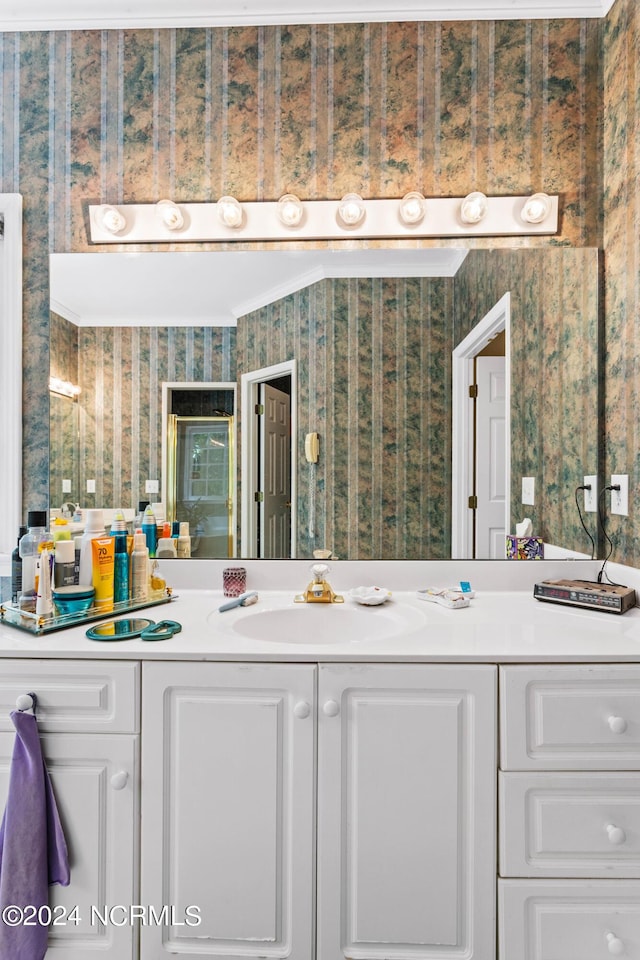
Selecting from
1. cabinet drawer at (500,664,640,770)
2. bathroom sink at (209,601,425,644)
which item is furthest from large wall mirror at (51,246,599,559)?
cabinet drawer at (500,664,640,770)

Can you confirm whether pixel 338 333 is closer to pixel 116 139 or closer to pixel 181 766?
pixel 116 139

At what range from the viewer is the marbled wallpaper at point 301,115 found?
5.50ft

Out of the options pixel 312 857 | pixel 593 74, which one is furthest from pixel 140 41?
pixel 312 857

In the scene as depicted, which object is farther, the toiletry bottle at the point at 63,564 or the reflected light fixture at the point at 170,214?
the reflected light fixture at the point at 170,214

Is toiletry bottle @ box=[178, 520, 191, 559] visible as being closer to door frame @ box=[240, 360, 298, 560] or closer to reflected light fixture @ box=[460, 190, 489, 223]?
door frame @ box=[240, 360, 298, 560]

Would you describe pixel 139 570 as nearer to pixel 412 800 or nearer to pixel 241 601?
pixel 241 601

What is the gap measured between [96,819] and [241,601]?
606 millimetres

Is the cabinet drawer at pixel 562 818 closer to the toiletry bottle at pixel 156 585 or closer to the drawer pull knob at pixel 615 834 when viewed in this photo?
the drawer pull knob at pixel 615 834

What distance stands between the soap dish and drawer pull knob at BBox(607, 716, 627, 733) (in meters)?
0.63

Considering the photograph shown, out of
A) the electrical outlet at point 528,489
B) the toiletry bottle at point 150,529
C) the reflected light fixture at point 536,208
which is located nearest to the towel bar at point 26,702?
the toiletry bottle at point 150,529

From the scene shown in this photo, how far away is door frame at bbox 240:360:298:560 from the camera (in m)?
1.68

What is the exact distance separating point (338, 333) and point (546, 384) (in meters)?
0.71

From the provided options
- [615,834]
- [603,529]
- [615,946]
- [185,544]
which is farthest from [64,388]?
[615,946]

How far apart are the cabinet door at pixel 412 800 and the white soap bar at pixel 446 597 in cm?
37
